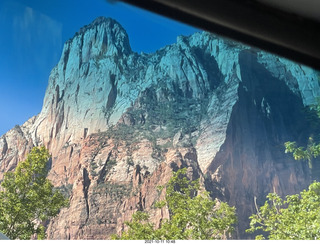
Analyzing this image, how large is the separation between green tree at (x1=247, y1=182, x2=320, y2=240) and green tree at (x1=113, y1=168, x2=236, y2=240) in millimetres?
221

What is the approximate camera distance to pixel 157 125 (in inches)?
85.8

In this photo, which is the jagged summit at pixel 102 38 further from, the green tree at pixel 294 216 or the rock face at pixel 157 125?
the green tree at pixel 294 216

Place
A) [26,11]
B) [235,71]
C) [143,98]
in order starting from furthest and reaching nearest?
[235,71]
[143,98]
[26,11]

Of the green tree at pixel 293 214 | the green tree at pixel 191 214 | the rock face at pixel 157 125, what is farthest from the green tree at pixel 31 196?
the green tree at pixel 293 214

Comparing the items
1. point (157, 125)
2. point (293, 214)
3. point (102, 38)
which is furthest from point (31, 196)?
point (293, 214)

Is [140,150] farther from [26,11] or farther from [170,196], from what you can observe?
[26,11]

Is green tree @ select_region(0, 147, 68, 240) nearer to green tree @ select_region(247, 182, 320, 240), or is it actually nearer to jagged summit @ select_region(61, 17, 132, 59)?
jagged summit @ select_region(61, 17, 132, 59)

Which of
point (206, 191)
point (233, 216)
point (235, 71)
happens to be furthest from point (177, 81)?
point (233, 216)

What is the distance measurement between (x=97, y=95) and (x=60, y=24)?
1.48 feet

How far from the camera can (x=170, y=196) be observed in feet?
6.94

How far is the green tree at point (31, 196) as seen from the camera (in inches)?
76.1

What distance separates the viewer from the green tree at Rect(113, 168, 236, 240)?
211 cm

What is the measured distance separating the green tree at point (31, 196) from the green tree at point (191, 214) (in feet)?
1.75

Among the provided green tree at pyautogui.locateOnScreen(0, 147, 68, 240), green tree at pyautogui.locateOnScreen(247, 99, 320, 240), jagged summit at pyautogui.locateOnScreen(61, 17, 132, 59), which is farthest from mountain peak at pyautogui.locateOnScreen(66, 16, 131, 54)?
green tree at pyautogui.locateOnScreen(247, 99, 320, 240)
